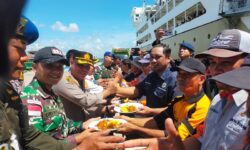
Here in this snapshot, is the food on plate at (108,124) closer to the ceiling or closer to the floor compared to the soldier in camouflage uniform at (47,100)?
closer to the floor

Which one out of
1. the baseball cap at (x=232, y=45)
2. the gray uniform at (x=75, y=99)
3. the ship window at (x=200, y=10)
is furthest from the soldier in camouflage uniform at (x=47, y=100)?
the ship window at (x=200, y=10)

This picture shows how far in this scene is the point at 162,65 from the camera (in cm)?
426

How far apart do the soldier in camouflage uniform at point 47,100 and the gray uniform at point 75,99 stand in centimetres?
53

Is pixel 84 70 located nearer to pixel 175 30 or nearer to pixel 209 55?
pixel 209 55

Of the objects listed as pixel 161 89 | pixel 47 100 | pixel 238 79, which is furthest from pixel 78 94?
pixel 238 79

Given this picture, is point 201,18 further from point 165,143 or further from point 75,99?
point 165,143

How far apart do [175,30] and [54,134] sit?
108 feet

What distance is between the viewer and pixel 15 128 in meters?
1.67

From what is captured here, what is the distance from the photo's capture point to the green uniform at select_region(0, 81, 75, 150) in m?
1.50

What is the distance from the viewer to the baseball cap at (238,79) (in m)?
1.41

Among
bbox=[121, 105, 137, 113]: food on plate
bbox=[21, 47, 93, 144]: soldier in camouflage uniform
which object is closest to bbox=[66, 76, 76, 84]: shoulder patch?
bbox=[21, 47, 93, 144]: soldier in camouflage uniform

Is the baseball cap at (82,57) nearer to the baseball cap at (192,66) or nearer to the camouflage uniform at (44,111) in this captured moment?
the camouflage uniform at (44,111)

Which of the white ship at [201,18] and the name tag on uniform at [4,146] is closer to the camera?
the name tag on uniform at [4,146]

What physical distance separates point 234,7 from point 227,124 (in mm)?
18854
